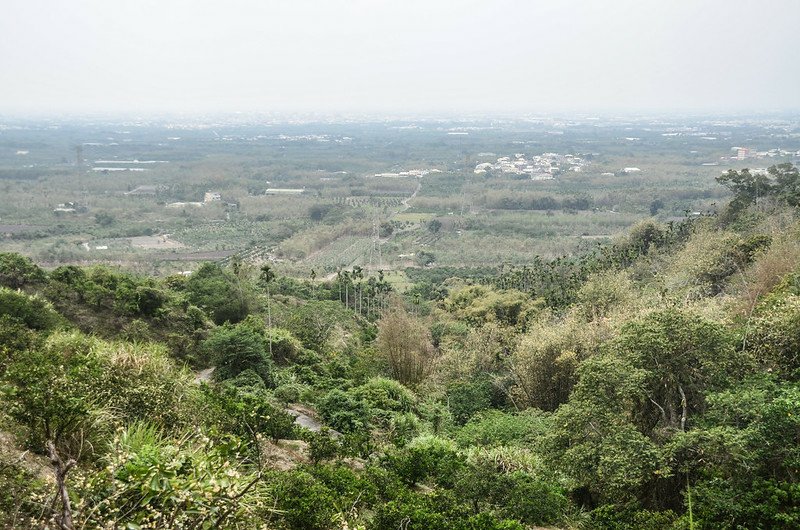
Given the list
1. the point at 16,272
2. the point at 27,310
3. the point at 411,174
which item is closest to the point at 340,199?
the point at 411,174

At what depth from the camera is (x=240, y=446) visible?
16.1ft

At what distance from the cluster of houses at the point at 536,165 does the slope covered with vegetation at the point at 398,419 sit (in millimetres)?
93807

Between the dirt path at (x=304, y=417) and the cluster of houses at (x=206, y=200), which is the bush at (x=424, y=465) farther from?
the cluster of houses at (x=206, y=200)

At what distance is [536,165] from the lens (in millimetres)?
123125

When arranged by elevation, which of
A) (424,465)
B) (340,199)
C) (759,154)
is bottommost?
(340,199)

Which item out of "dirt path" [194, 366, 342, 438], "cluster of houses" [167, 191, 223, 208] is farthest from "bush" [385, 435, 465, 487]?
"cluster of houses" [167, 191, 223, 208]

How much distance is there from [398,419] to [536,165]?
4562 inches

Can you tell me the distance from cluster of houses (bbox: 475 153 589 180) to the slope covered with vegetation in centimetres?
9381

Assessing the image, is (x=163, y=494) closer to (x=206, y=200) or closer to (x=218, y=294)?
(x=218, y=294)

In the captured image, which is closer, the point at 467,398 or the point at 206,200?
the point at 467,398

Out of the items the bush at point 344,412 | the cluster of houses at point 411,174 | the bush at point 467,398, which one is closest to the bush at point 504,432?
the bush at point 344,412

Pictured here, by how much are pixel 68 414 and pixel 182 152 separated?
143080 mm

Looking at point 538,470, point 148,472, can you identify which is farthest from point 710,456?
point 148,472

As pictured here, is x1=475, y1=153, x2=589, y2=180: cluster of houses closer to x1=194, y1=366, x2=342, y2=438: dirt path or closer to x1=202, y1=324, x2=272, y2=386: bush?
x1=202, y1=324, x2=272, y2=386: bush
